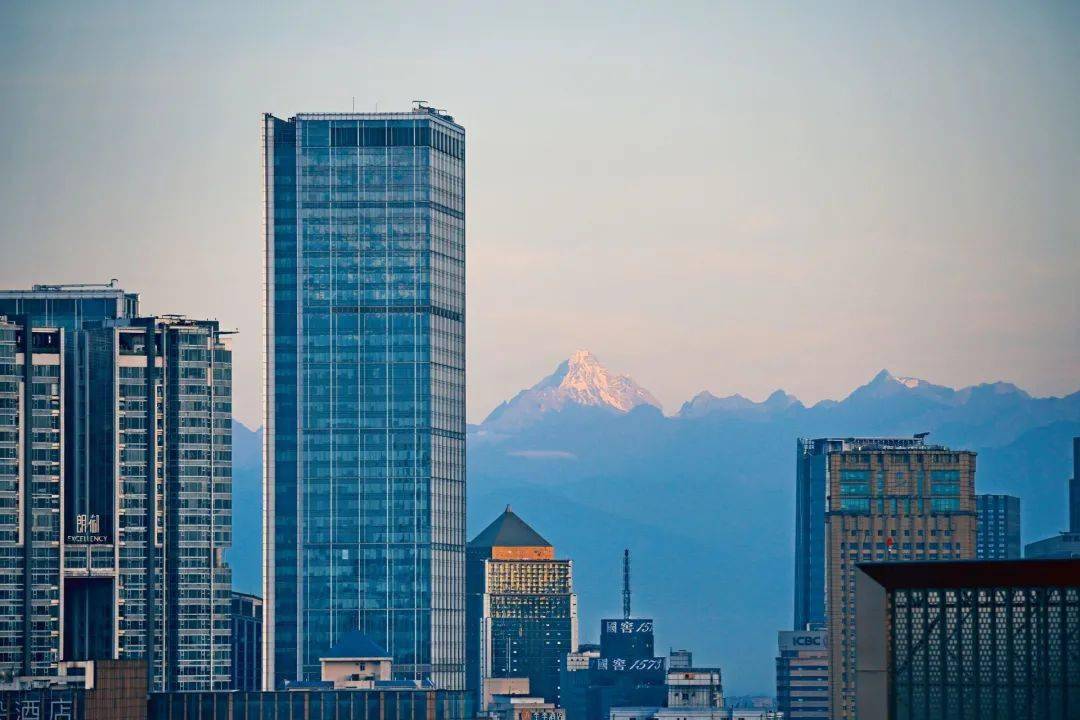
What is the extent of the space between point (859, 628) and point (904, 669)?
2185 mm

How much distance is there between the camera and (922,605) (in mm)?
111062

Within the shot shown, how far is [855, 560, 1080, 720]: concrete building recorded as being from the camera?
363 ft

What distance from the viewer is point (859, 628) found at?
111250 millimetres

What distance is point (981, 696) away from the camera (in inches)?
4358

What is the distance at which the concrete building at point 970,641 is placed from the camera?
110m

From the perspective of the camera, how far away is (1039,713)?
11088 centimetres

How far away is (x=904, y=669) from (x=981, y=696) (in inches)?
114

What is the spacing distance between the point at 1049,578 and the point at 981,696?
4903 millimetres

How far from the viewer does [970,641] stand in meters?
110

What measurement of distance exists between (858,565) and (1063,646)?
7884 millimetres

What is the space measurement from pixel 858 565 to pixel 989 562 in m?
5.07

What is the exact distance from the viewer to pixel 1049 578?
110 meters

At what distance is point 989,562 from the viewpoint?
110m

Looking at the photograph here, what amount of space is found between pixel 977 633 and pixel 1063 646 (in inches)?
125
